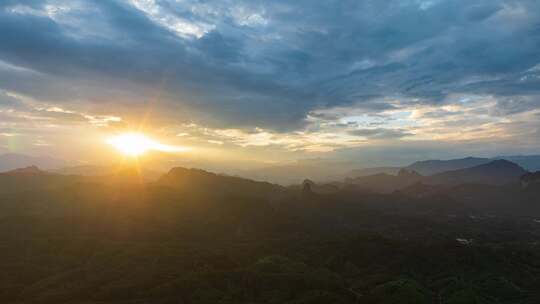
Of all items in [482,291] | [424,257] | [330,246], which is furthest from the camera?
[330,246]

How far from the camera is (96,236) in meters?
191

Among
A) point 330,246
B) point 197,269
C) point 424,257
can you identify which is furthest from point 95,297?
point 424,257

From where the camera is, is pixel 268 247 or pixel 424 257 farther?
pixel 268 247

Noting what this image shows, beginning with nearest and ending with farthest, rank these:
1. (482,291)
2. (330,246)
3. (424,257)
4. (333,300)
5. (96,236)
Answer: (333,300), (482,291), (424,257), (330,246), (96,236)

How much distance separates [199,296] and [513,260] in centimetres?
12893

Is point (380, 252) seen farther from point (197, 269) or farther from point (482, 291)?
point (197, 269)

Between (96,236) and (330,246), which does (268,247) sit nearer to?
(330,246)

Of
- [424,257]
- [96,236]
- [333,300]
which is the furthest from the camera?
[96,236]

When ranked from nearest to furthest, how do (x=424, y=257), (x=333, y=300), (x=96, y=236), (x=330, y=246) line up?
(x=333, y=300) < (x=424, y=257) < (x=330, y=246) < (x=96, y=236)

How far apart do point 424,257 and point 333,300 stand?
6701 centimetres

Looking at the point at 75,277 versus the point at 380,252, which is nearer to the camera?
the point at 75,277

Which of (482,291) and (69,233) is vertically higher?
(69,233)

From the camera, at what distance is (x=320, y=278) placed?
124m

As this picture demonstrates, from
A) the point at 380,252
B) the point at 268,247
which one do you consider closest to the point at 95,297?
the point at 268,247
